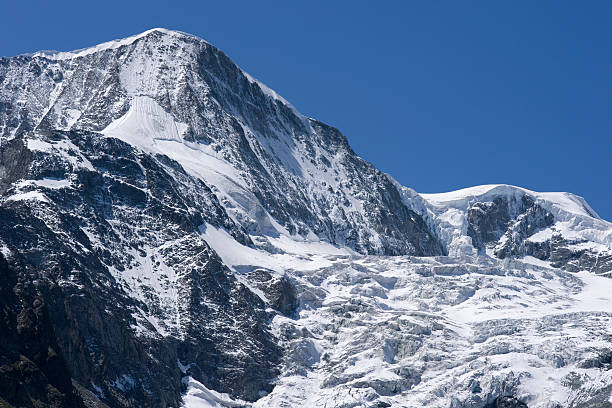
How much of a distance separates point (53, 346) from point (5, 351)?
1532 centimetres

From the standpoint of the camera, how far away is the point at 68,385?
647 feet

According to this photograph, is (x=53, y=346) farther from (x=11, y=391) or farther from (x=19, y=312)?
(x=11, y=391)

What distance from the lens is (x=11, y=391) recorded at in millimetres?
178375

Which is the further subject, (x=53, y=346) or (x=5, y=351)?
(x=53, y=346)

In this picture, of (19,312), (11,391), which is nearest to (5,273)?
(19,312)

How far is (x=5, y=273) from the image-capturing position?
200 metres

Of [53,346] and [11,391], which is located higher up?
[53,346]

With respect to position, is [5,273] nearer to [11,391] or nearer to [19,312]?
[19,312]

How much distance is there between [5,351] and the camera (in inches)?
7279

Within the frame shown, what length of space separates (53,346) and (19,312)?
7.80 meters

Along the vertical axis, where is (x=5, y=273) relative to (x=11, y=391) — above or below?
above

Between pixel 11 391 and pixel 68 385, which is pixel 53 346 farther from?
pixel 11 391

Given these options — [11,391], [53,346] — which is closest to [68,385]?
[53,346]

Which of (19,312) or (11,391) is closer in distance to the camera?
(11,391)
